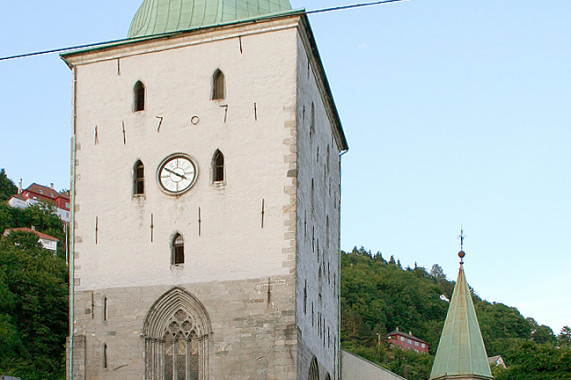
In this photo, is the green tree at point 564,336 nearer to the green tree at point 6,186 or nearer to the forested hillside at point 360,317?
the forested hillside at point 360,317

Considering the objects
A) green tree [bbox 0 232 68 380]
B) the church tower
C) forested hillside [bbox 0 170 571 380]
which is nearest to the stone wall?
Result: the church tower

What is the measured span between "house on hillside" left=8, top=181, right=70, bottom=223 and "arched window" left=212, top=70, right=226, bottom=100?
336 ft

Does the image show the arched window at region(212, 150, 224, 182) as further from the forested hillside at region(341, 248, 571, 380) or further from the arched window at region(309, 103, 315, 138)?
the forested hillside at region(341, 248, 571, 380)

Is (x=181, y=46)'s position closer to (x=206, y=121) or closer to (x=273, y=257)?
(x=206, y=121)

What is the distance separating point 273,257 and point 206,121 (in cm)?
453

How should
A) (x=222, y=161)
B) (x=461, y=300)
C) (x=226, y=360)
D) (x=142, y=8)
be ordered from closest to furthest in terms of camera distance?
(x=226, y=360) → (x=222, y=161) → (x=142, y=8) → (x=461, y=300)

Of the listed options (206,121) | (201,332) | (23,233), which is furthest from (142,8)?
(23,233)

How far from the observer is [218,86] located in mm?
29516

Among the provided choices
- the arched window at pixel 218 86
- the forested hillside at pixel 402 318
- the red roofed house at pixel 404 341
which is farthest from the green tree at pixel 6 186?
the arched window at pixel 218 86

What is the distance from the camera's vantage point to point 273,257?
2733cm

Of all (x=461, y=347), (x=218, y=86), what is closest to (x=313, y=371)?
(x=218, y=86)

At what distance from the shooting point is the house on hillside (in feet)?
428

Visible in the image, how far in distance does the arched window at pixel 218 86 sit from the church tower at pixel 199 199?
3cm

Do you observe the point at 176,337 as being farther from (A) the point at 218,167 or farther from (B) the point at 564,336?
(B) the point at 564,336
